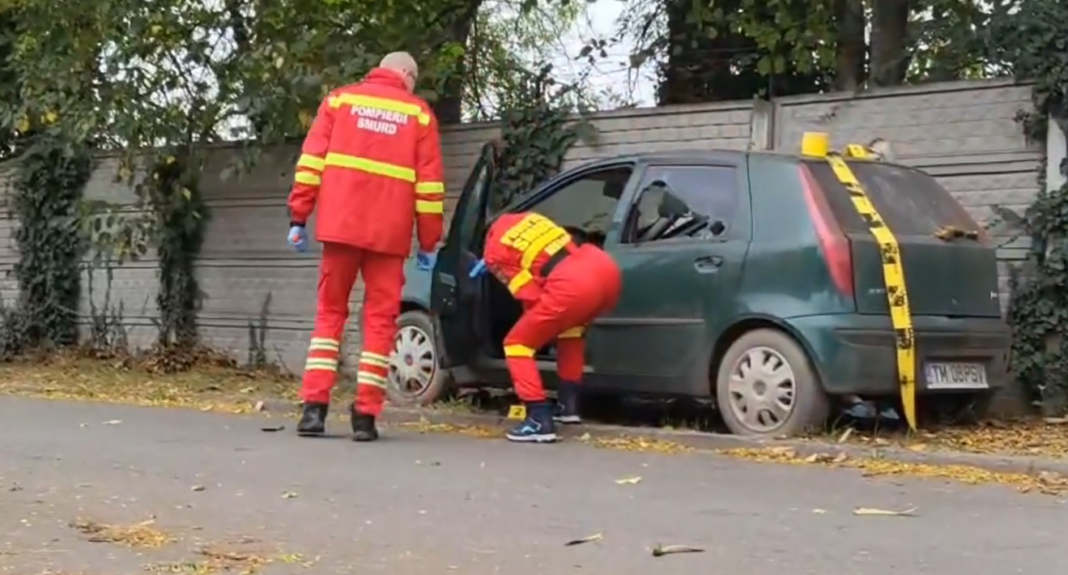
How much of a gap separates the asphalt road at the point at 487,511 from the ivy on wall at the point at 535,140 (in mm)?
3219

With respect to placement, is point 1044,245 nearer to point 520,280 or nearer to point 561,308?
point 561,308

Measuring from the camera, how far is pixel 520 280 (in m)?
8.36

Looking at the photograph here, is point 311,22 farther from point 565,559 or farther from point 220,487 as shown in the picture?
point 565,559

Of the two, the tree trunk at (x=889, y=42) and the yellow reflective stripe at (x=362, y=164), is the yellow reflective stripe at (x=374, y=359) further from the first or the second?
the tree trunk at (x=889, y=42)

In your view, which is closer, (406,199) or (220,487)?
(220,487)

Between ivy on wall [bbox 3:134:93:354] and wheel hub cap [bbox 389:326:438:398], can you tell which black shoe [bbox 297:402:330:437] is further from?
ivy on wall [bbox 3:134:93:354]

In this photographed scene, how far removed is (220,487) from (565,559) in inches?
83.7

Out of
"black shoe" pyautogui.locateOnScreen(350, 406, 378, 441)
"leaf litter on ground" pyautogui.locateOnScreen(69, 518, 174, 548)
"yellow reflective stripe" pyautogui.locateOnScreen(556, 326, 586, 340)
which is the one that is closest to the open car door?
"yellow reflective stripe" pyautogui.locateOnScreen(556, 326, 586, 340)

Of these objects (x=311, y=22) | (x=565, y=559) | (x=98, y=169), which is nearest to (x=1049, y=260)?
(x=565, y=559)

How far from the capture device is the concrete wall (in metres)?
9.34

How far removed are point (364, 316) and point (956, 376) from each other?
310 centimetres

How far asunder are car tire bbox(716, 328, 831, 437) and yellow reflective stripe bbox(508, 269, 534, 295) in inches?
43.5

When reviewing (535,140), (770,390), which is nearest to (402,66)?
(770,390)

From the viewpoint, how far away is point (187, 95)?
507 inches
